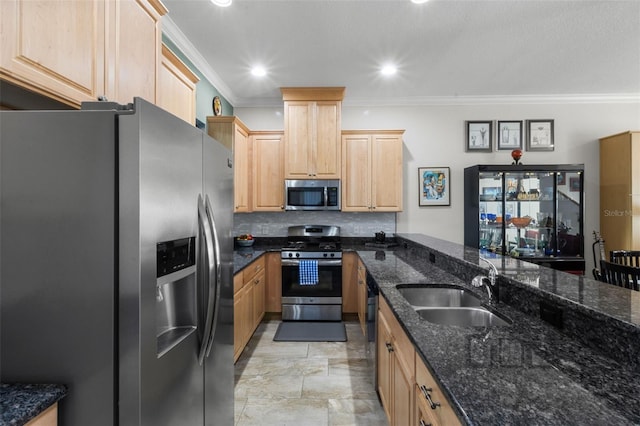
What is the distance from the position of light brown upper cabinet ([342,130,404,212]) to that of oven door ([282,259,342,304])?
853 millimetres

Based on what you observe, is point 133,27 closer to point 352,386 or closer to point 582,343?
point 582,343

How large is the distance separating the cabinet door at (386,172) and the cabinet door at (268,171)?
4.14 feet

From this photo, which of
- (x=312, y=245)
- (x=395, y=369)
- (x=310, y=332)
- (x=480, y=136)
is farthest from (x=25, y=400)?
(x=480, y=136)

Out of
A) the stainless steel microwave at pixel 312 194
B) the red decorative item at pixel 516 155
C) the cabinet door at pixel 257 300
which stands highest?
the red decorative item at pixel 516 155

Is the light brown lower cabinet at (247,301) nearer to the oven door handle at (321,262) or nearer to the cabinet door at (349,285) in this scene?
the oven door handle at (321,262)

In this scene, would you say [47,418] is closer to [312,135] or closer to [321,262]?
[321,262]

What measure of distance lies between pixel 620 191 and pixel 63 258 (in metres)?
5.53

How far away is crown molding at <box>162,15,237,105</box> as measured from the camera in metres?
2.59

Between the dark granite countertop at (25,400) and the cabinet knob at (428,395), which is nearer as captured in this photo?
the dark granite countertop at (25,400)

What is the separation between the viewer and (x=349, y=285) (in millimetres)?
3840

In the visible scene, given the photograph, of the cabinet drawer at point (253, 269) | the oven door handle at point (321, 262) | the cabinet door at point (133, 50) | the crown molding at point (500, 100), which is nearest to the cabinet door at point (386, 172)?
the crown molding at point (500, 100)

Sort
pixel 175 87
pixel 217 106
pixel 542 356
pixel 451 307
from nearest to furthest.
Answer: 1. pixel 542 356
2. pixel 451 307
3. pixel 175 87
4. pixel 217 106

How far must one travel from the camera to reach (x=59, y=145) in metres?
0.90

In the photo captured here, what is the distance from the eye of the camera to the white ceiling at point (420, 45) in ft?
7.88
